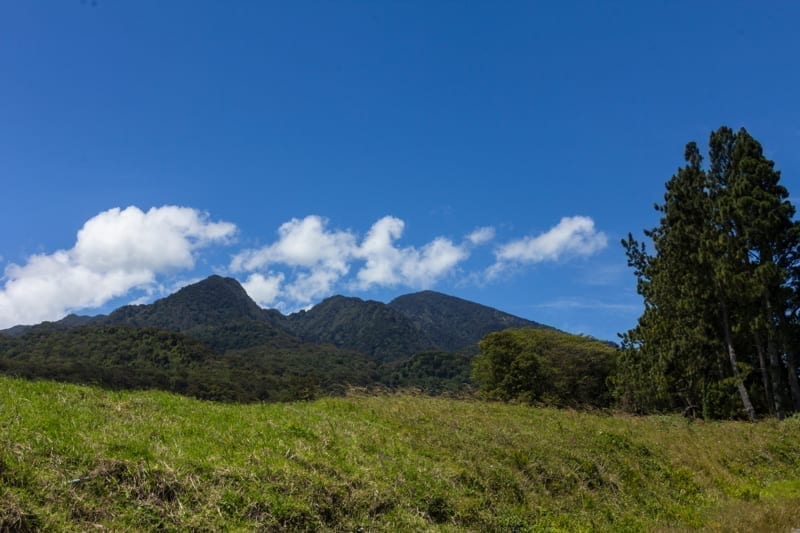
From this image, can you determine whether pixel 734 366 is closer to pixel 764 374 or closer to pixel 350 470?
pixel 764 374

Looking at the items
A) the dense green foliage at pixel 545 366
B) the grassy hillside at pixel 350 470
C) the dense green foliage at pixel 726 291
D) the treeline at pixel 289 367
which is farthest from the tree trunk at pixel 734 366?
the dense green foliage at pixel 545 366

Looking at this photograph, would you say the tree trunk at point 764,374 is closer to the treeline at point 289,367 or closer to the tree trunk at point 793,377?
the tree trunk at point 793,377

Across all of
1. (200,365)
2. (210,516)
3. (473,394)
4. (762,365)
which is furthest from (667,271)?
(200,365)

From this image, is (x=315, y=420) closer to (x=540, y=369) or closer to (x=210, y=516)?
(x=210, y=516)

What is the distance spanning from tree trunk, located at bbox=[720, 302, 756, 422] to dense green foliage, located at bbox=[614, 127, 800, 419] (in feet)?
0.18

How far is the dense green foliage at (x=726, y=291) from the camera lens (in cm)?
2811

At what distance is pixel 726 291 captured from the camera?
28.6m

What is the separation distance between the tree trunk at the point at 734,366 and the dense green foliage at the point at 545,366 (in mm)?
18927

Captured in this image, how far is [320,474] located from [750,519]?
8.85 m

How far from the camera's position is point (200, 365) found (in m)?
145

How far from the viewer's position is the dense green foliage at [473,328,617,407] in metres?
52.1

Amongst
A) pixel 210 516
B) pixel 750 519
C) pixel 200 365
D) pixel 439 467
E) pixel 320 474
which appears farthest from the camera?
pixel 200 365

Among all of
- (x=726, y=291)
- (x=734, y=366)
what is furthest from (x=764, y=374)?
(x=726, y=291)

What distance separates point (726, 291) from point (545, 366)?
31271mm
